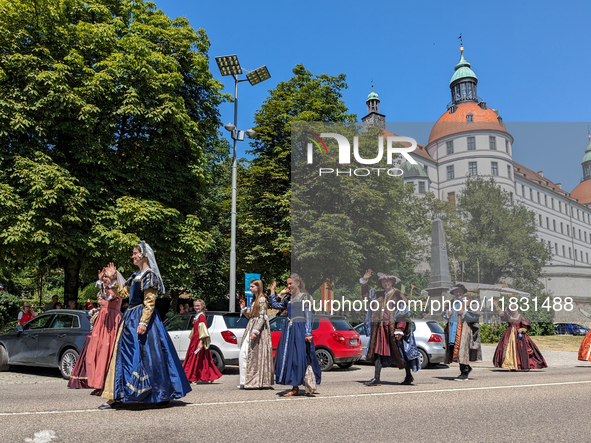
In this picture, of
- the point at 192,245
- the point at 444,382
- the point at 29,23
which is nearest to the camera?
the point at 444,382

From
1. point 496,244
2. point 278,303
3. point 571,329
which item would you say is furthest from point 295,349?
point 571,329

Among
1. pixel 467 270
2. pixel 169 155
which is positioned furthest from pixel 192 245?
pixel 467 270

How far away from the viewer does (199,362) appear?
10758 millimetres

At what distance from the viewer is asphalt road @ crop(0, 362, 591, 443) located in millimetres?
5285

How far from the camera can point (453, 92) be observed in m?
92.1

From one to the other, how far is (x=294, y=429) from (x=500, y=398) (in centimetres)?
402

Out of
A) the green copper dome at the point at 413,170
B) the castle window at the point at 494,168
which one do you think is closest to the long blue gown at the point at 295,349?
the green copper dome at the point at 413,170

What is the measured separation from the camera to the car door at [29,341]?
1241 cm

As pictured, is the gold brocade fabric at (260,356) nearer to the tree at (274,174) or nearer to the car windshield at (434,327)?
the car windshield at (434,327)

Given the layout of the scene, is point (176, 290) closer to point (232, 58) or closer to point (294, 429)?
point (232, 58)

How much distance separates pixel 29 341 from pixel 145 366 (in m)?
7.47

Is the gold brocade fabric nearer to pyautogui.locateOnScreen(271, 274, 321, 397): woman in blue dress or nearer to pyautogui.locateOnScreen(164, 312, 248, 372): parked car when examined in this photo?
pyautogui.locateOnScreen(271, 274, 321, 397): woman in blue dress

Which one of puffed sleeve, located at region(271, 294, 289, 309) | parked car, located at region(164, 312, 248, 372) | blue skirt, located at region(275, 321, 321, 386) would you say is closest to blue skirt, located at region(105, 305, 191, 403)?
blue skirt, located at region(275, 321, 321, 386)

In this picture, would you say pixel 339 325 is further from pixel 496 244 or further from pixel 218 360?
pixel 496 244
